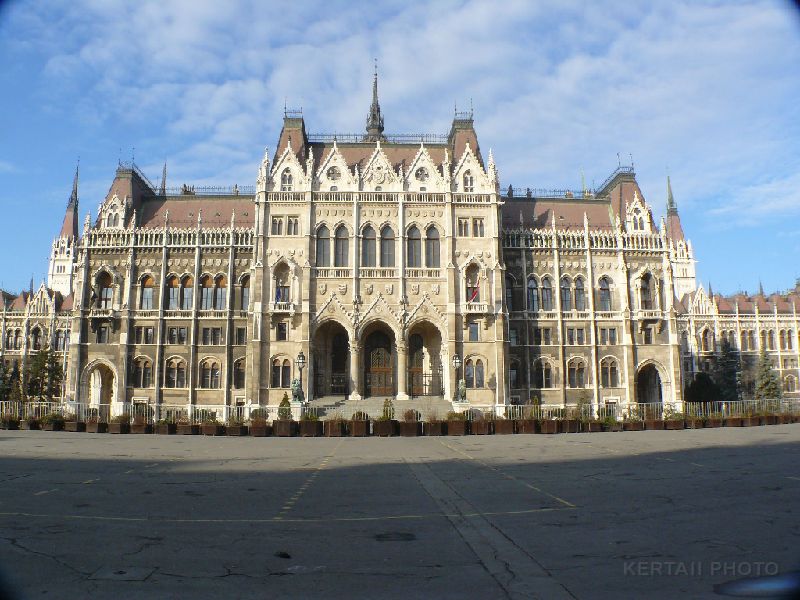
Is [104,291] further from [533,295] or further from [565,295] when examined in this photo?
[565,295]

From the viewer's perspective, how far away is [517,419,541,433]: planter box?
35656 mm

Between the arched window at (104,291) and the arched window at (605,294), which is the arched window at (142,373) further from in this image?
the arched window at (605,294)

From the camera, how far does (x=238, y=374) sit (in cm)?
5584

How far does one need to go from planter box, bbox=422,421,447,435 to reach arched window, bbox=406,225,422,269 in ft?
65.6

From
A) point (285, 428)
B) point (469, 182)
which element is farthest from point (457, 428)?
point (469, 182)

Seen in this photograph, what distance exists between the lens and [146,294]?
5697 cm

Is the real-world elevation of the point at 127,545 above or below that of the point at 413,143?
below

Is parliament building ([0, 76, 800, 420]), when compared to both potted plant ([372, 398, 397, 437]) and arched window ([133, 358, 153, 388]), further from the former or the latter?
potted plant ([372, 398, 397, 437])

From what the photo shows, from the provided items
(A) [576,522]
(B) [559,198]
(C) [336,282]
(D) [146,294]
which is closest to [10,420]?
(D) [146,294]

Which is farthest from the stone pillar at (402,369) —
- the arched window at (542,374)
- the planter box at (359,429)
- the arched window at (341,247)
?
the planter box at (359,429)

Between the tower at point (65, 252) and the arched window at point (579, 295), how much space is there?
9958cm

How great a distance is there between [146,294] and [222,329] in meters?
7.89

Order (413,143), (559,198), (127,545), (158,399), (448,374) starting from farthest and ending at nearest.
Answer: (559,198) < (413,143) < (158,399) < (448,374) < (127,545)

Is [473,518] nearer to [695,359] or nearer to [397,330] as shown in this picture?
[397,330]
